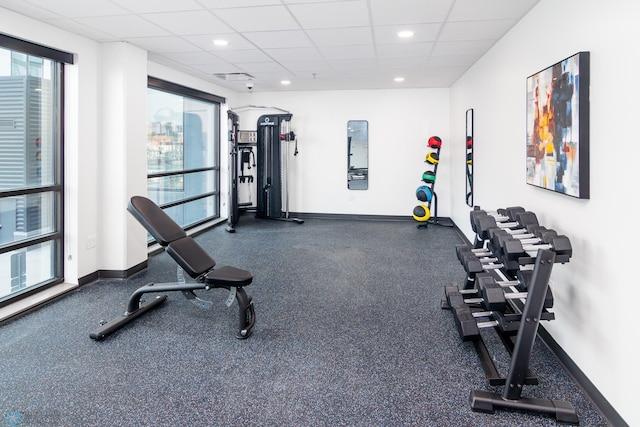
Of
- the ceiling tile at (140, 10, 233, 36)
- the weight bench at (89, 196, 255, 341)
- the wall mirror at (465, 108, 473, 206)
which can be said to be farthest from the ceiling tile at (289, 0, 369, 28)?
the wall mirror at (465, 108, 473, 206)

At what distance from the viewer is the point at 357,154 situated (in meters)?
8.01

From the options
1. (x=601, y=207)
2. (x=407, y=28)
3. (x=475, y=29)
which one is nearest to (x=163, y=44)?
(x=407, y=28)

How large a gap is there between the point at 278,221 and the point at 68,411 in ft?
19.1

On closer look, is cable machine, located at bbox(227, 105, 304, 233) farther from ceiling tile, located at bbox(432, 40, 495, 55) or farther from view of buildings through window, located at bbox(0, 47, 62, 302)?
view of buildings through window, located at bbox(0, 47, 62, 302)

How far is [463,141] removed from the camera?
6.27 metres

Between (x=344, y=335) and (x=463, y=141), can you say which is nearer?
(x=344, y=335)

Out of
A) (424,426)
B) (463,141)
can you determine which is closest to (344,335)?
(424,426)

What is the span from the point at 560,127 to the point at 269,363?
2252mm

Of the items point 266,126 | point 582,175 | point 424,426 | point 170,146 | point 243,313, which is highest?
point 266,126

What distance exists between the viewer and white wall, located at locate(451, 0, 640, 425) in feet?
6.19

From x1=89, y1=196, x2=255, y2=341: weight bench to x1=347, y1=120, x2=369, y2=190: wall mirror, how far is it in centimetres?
506

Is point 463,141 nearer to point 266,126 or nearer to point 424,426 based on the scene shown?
point 266,126

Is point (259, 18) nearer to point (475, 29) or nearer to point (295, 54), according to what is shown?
point (295, 54)

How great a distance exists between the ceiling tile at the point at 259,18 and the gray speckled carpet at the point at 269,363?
237 centimetres
